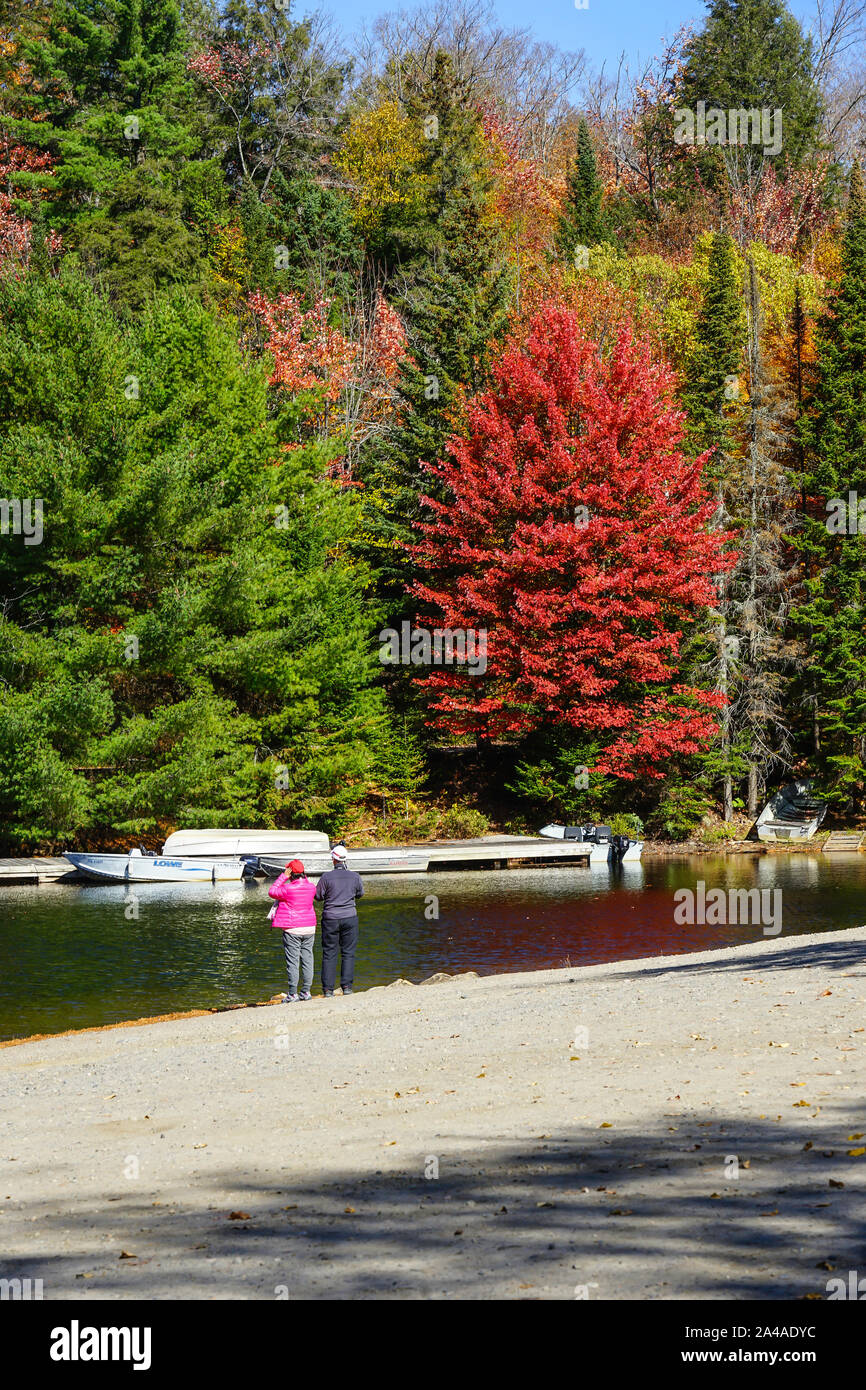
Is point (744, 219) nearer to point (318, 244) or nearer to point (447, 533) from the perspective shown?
point (318, 244)

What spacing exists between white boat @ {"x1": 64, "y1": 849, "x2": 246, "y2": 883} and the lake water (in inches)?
15.4

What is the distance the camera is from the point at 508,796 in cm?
4434

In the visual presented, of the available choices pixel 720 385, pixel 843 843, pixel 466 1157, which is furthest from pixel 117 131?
pixel 466 1157

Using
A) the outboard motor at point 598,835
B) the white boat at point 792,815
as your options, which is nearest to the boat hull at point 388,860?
the outboard motor at point 598,835

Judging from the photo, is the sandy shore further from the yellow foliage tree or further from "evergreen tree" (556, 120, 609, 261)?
"evergreen tree" (556, 120, 609, 261)

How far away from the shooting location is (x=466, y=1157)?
7.53 metres

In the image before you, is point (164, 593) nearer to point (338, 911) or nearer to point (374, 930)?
Result: point (374, 930)

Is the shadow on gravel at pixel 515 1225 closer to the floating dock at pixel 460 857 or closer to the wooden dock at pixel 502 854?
the floating dock at pixel 460 857

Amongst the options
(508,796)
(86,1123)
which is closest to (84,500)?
(508,796)

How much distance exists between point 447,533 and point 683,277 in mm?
25620

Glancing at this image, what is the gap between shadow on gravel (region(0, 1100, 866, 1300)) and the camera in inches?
213

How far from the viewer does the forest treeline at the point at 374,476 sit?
116ft

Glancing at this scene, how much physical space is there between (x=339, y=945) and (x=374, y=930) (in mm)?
8248

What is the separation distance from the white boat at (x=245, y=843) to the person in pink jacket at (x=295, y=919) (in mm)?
16421
